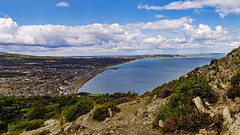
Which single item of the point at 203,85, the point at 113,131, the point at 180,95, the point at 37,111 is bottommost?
the point at 37,111

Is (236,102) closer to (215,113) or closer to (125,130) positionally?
(215,113)

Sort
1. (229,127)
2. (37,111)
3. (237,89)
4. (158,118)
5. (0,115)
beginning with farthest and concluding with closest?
1. (37,111)
2. (0,115)
3. (158,118)
4. (237,89)
5. (229,127)

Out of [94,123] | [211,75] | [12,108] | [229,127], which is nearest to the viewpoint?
[229,127]

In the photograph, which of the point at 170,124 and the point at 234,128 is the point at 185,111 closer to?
the point at 170,124

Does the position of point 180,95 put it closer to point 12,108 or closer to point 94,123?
point 94,123

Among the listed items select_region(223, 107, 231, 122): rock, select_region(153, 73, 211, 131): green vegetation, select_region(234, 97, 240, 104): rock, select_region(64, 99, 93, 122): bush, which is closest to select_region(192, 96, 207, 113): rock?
select_region(153, 73, 211, 131): green vegetation

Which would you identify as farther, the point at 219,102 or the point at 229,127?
the point at 219,102

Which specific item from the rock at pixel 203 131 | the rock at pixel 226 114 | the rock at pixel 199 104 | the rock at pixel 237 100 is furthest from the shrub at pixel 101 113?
the rock at pixel 237 100

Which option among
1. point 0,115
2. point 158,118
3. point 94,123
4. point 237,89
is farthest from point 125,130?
point 0,115

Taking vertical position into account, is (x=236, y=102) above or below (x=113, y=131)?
above
